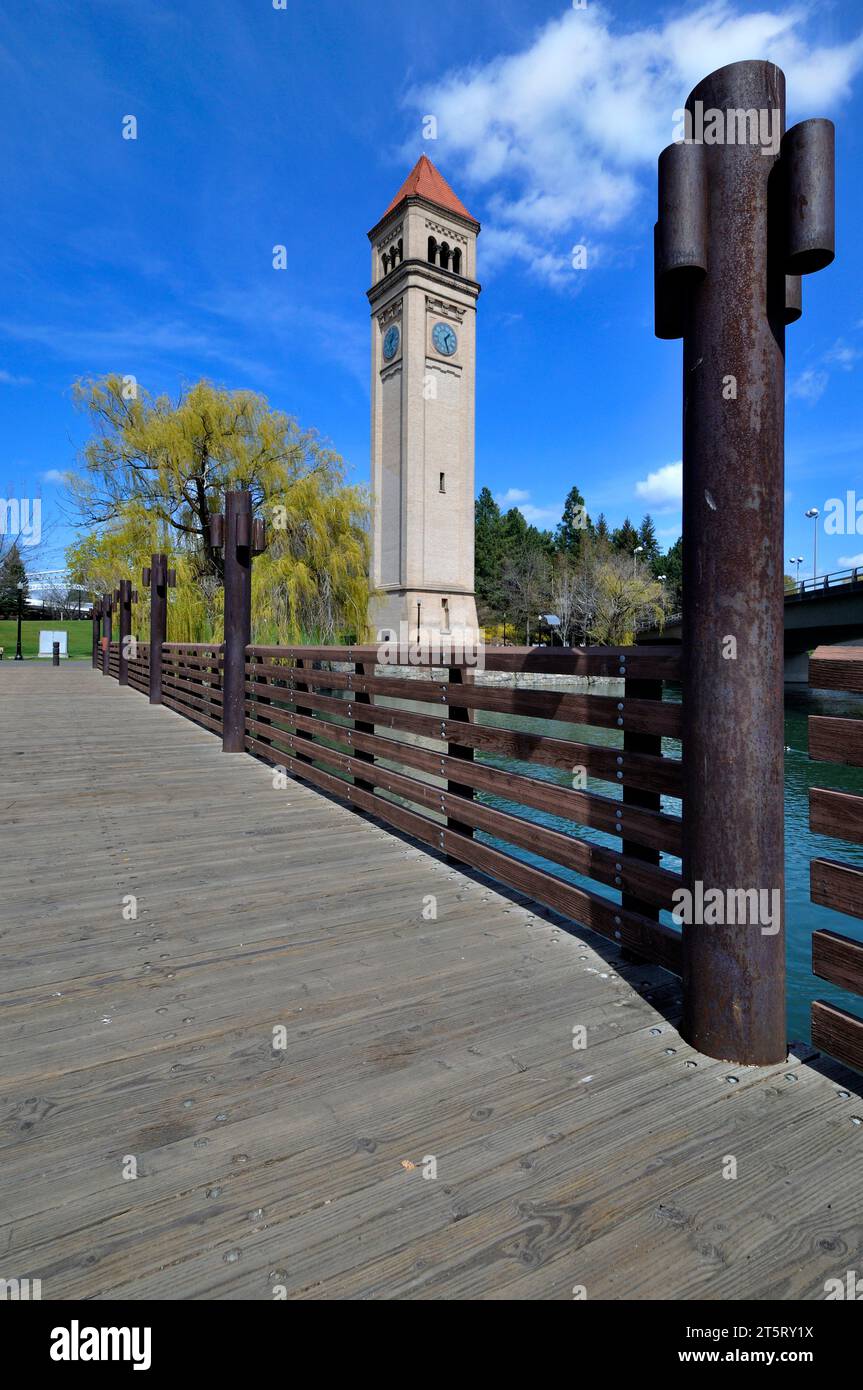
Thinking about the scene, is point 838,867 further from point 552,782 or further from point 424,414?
point 424,414

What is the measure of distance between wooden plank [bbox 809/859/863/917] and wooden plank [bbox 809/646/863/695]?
1.49 feet

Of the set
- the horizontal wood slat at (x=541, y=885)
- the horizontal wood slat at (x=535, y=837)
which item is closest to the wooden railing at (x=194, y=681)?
the horizontal wood slat at (x=541, y=885)

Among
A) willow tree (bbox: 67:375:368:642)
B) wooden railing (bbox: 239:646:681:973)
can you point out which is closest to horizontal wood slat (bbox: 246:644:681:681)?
wooden railing (bbox: 239:646:681:973)

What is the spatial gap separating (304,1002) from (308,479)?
2167 cm

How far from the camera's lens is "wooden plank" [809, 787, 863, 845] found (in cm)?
193

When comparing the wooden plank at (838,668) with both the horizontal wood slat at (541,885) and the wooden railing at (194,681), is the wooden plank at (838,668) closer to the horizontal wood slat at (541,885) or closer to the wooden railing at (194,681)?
the horizontal wood slat at (541,885)

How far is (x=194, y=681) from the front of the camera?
11.4 meters

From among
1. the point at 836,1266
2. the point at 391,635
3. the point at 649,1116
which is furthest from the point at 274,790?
the point at 391,635

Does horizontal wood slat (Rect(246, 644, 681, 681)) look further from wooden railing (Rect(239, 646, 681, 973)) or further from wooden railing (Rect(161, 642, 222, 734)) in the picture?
wooden railing (Rect(161, 642, 222, 734))

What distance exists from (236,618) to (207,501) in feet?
49.1

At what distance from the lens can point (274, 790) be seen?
245 inches

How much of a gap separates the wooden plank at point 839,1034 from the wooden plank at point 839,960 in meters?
0.09

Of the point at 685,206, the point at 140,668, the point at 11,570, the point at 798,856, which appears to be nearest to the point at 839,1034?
the point at 685,206
